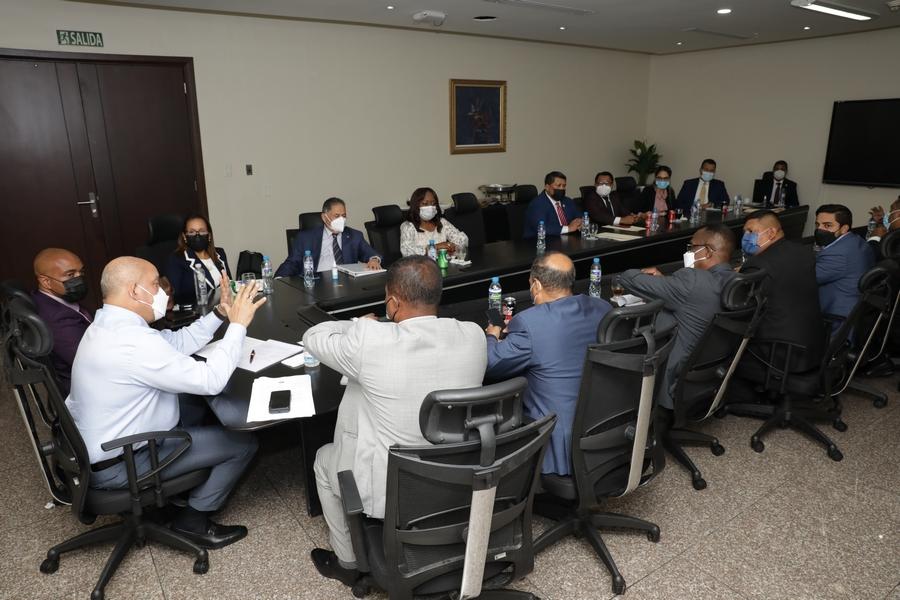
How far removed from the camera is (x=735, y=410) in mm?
3535

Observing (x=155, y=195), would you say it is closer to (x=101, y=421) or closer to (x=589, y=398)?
(x=101, y=421)

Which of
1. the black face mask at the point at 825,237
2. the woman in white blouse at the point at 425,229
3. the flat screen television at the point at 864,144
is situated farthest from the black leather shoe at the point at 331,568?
the flat screen television at the point at 864,144

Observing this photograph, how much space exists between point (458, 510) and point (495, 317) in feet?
4.80

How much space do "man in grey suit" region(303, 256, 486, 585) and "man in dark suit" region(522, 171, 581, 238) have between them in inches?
146

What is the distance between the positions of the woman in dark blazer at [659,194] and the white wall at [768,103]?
2065 mm

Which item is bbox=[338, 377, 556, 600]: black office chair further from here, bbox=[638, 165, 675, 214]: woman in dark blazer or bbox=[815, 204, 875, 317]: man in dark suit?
bbox=[638, 165, 675, 214]: woman in dark blazer

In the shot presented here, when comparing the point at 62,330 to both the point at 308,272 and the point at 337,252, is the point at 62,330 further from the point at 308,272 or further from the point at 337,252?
the point at 337,252

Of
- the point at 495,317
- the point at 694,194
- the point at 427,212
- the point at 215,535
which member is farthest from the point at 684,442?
the point at 694,194

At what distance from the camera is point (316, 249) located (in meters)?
4.48

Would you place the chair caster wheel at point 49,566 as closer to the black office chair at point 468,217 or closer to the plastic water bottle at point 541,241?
the plastic water bottle at point 541,241

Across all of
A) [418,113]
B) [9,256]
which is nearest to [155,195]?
[9,256]

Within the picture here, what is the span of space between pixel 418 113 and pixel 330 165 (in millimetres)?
1321

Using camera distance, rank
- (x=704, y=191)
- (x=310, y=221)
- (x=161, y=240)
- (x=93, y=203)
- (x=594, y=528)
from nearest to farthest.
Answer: (x=594, y=528)
(x=161, y=240)
(x=310, y=221)
(x=93, y=203)
(x=704, y=191)

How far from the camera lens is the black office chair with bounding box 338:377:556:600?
156 centimetres
